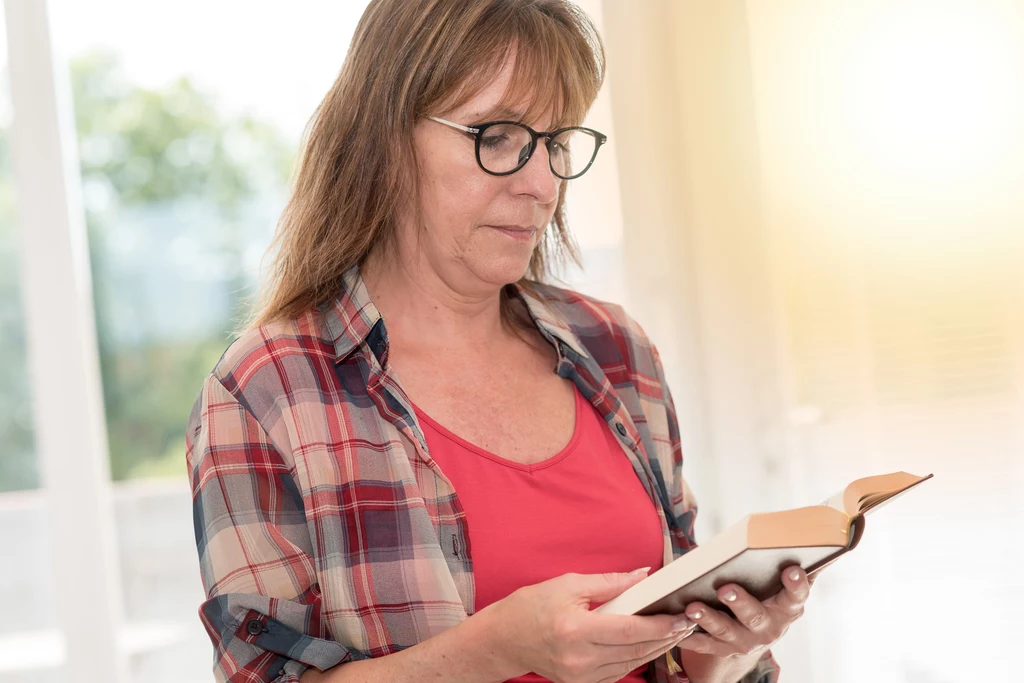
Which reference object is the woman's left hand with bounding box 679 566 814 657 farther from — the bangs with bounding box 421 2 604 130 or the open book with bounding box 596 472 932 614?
the bangs with bounding box 421 2 604 130

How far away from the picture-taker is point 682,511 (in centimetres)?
148

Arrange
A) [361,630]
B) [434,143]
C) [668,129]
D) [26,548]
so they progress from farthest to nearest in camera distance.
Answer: [26,548] → [668,129] → [434,143] → [361,630]

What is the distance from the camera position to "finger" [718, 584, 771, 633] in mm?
935

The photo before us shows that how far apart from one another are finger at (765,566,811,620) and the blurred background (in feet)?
3.99

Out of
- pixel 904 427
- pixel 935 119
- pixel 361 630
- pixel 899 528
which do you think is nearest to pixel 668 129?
pixel 935 119

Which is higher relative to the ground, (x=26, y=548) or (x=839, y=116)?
(x=839, y=116)

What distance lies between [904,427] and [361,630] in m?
1.44

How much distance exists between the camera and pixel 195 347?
8.41ft

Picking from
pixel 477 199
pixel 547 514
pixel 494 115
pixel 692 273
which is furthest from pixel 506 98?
pixel 692 273

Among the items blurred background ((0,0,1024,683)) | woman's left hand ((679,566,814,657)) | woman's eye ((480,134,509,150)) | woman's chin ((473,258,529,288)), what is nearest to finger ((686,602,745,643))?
woman's left hand ((679,566,814,657))

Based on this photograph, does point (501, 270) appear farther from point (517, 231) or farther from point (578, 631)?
point (578, 631)

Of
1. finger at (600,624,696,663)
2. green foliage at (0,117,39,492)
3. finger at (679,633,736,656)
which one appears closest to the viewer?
finger at (600,624,696,663)

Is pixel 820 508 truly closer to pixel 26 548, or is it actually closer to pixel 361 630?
pixel 361 630

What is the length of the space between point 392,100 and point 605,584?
2.30 feet
